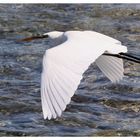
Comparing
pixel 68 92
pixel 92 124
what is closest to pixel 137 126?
Result: pixel 92 124

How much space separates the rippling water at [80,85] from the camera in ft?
19.2

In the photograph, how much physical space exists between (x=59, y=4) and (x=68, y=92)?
19.5 ft

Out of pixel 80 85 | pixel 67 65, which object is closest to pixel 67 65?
pixel 67 65

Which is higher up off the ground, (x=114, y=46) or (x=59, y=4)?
(x=114, y=46)

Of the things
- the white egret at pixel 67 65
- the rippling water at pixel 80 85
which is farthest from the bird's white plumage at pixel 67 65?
the rippling water at pixel 80 85

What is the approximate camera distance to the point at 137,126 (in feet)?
19.4

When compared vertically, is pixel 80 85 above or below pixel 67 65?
below

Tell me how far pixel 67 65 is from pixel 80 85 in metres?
2.64

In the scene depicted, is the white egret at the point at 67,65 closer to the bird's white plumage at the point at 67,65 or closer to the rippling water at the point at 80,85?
the bird's white plumage at the point at 67,65

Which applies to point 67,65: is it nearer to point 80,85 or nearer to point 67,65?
point 67,65

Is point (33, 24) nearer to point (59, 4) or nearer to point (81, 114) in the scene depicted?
point (59, 4)

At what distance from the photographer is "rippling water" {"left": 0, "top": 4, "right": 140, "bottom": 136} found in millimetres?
5859

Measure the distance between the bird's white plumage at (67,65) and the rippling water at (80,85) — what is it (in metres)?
0.88

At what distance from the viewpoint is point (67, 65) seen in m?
4.43
